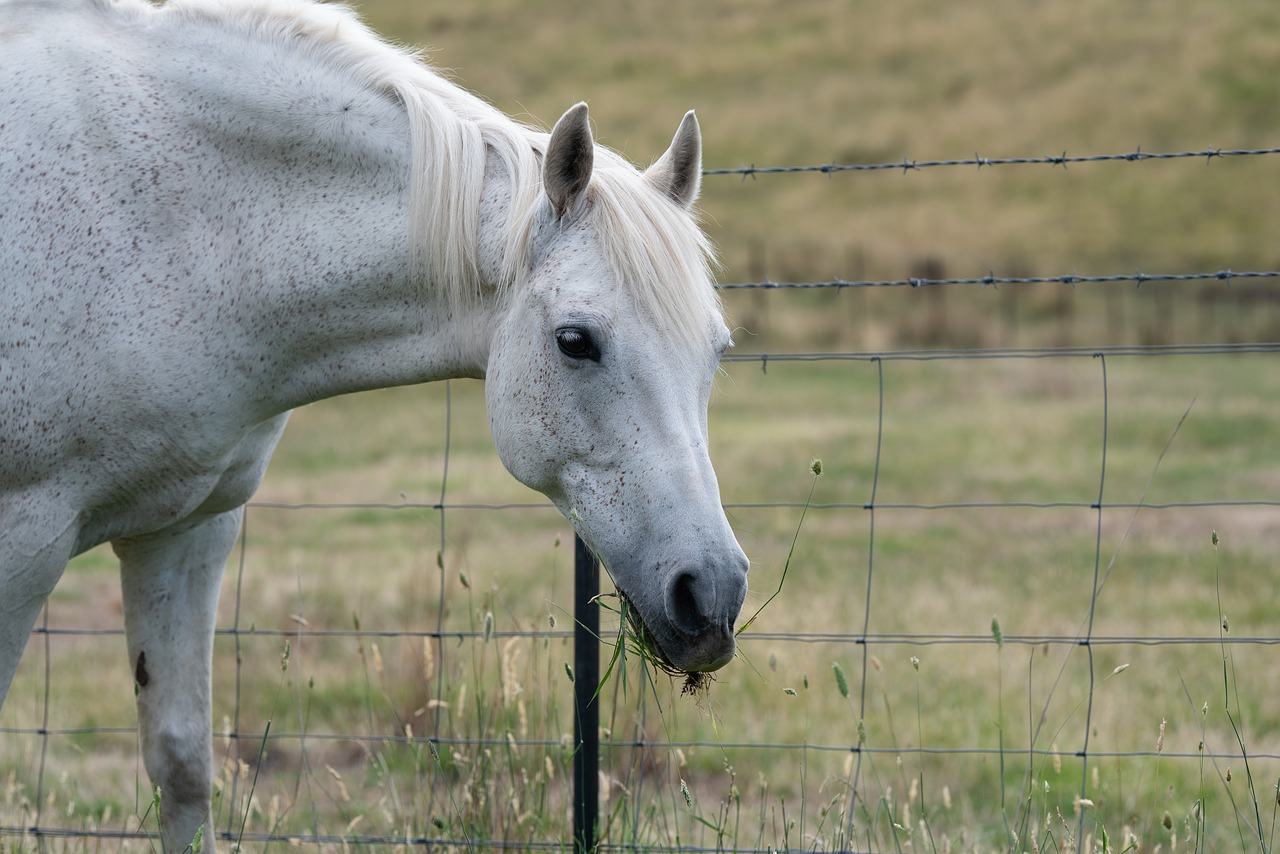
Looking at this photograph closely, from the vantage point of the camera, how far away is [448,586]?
714 cm

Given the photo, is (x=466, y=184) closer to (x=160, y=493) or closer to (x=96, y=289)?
(x=96, y=289)

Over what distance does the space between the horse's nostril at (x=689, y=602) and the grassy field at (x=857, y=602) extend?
120mm

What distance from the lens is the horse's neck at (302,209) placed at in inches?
110

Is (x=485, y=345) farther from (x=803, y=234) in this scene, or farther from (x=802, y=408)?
(x=803, y=234)

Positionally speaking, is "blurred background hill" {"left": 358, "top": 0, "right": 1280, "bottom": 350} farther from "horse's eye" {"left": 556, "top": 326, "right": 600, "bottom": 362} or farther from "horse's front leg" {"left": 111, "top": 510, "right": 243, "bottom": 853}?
"horse's eye" {"left": 556, "top": 326, "right": 600, "bottom": 362}

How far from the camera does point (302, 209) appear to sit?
2.84 m

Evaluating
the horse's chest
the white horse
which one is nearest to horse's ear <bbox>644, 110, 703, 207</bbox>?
the white horse

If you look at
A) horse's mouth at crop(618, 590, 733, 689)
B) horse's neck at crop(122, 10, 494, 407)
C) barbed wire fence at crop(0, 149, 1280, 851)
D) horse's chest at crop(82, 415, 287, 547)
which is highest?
horse's neck at crop(122, 10, 494, 407)

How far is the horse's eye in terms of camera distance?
8.34ft

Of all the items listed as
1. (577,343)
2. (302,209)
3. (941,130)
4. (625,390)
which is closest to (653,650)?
(625,390)

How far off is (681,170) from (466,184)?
0.50m

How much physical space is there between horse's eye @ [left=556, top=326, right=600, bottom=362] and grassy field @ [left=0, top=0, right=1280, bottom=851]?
0.70 m

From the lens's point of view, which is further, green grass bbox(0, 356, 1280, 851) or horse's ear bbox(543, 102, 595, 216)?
green grass bbox(0, 356, 1280, 851)

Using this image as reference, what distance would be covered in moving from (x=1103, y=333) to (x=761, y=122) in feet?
68.0
